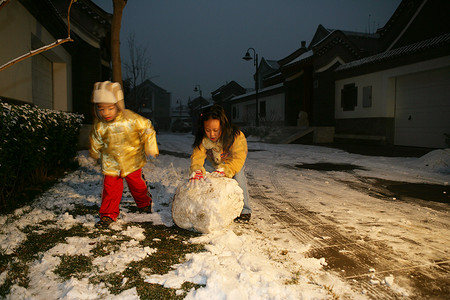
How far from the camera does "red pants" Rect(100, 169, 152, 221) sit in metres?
3.21

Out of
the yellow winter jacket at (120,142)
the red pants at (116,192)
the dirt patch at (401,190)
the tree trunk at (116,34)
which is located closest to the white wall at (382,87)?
the dirt patch at (401,190)

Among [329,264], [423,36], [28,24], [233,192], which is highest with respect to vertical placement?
[423,36]

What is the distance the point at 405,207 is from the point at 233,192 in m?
2.50

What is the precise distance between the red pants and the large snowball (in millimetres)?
693

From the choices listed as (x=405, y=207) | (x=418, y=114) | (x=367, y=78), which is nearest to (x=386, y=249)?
(x=405, y=207)

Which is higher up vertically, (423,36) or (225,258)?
(423,36)

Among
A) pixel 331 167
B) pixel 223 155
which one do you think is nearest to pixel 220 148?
pixel 223 155

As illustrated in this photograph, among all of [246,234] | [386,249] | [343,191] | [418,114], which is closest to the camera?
[386,249]

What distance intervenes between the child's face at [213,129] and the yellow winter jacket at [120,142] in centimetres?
67

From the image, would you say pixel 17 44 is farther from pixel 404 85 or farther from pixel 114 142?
pixel 404 85

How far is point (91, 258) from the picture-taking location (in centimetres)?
235

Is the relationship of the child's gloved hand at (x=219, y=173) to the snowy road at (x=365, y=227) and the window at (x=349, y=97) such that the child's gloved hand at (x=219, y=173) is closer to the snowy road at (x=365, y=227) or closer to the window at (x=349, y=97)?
the snowy road at (x=365, y=227)

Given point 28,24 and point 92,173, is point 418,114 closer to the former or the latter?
point 92,173

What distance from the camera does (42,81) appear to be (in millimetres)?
9703
